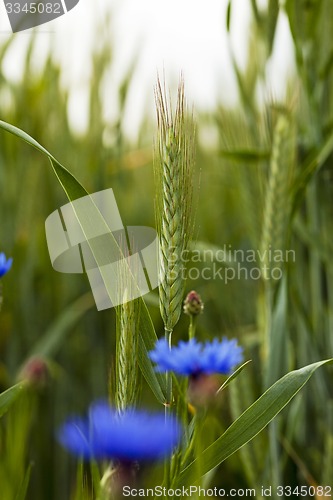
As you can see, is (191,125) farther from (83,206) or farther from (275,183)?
(275,183)

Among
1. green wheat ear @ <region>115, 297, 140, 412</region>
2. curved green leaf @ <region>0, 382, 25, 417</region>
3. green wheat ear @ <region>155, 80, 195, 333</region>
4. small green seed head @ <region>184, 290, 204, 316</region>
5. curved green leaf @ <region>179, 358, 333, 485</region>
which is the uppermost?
green wheat ear @ <region>155, 80, 195, 333</region>

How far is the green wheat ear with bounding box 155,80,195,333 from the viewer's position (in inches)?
17.0

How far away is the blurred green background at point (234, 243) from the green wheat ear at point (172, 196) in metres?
0.26

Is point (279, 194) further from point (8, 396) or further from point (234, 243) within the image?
point (234, 243)

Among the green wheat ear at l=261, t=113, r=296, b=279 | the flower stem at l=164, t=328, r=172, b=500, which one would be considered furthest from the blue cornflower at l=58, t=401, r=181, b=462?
the green wheat ear at l=261, t=113, r=296, b=279

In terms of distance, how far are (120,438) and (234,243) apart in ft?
3.34

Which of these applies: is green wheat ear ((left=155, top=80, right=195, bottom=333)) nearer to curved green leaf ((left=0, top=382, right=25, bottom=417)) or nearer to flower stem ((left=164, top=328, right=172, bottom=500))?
flower stem ((left=164, top=328, right=172, bottom=500))

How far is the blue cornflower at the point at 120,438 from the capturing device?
0.34 metres

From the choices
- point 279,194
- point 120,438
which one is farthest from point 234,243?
point 120,438

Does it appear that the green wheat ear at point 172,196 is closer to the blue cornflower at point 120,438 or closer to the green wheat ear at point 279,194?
the blue cornflower at point 120,438

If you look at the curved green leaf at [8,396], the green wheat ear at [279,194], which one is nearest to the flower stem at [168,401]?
the curved green leaf at [8,396]

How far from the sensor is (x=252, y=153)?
83cm

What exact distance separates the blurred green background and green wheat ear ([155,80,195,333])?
263mm

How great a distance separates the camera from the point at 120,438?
34 cm
